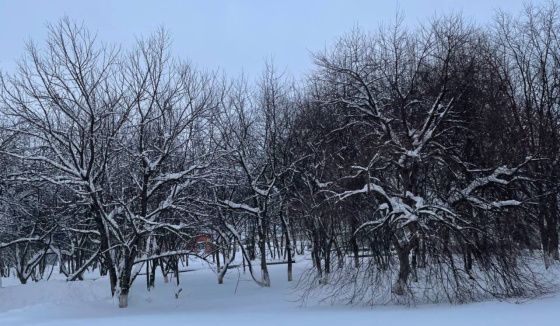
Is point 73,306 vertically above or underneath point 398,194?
underneath

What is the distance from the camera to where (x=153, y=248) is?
19.8 m

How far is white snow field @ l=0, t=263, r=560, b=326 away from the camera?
1163cm

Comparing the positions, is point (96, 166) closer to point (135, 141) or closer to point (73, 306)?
point (135, 141)

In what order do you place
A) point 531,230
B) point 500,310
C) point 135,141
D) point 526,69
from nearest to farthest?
point 500,310, point 531,230, point 135,141, point 526,69

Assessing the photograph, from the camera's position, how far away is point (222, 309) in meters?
17.0

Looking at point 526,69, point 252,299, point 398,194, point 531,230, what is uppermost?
point 526,69

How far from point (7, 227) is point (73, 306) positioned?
782 cm

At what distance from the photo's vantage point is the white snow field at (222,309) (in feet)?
38.2

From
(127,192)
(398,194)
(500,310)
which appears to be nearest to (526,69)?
(398,194)

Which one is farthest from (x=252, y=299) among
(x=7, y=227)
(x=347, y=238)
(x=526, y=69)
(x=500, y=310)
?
(x=526, y=69)

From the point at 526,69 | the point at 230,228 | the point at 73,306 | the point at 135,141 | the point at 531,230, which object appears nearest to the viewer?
the point at 531,230

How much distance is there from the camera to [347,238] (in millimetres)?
15773

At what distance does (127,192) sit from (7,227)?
21.3 ft

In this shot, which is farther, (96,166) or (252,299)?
(252,299)
